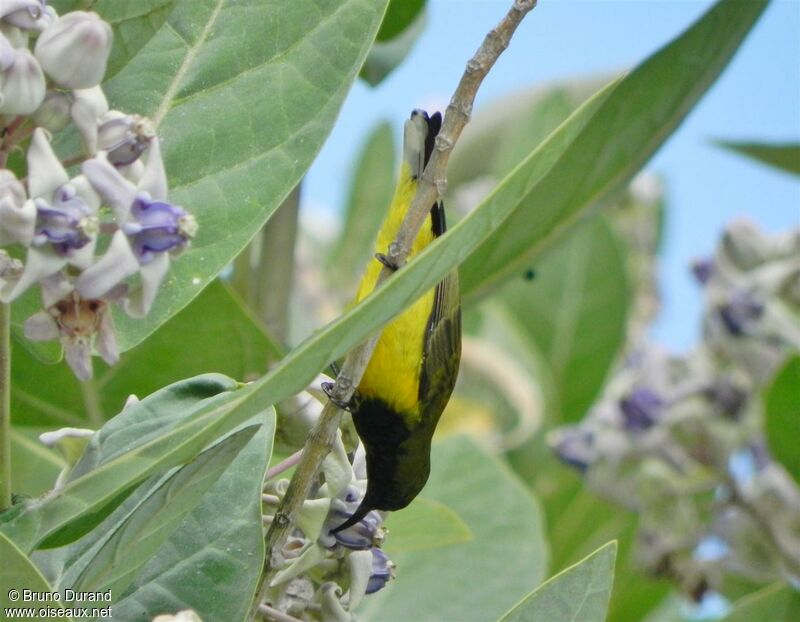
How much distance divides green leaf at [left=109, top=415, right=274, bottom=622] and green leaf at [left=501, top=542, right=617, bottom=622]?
22 cm

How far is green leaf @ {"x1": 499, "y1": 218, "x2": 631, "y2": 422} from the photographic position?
8.75 ft

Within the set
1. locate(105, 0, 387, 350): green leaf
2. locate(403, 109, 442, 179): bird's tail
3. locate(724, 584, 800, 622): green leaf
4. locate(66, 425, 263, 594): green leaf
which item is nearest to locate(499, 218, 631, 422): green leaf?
locate(403, 109, 442, 179): bird's tail

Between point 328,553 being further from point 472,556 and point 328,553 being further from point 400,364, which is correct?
point 472,556

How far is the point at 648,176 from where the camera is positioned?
3729mm

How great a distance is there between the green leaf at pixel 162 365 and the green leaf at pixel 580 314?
4.49 feet

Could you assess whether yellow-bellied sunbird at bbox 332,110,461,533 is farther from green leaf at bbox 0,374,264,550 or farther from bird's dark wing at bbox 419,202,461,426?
green leaf at bbox 0,374,264,550

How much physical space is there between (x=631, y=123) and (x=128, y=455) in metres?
0.88

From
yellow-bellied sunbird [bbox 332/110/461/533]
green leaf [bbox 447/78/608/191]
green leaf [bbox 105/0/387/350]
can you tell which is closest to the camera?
green leaf [bbox 105/0/387/350]

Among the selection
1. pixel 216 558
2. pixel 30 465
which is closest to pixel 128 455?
pixel 216 558

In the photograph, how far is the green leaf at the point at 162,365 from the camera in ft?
4.54

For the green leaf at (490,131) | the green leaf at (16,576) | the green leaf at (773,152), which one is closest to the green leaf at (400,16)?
the green leaf at (773,152)

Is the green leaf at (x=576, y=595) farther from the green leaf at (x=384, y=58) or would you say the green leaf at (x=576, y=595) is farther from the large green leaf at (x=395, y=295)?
the green leaf at (x=384, y=58)

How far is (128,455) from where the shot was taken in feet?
2.61

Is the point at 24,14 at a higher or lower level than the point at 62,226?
higher
